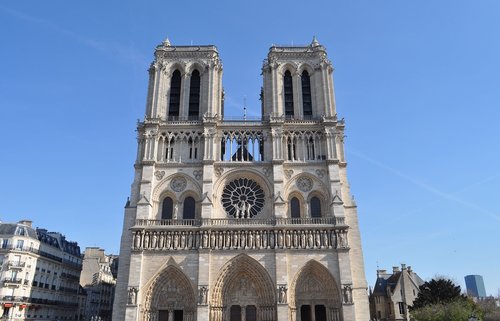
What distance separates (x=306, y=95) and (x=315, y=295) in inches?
653

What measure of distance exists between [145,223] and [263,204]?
8.80 meters

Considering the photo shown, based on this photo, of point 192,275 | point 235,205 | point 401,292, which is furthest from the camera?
point 401,292

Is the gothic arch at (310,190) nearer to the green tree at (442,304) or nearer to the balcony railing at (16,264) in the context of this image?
the green tree at (442,304)

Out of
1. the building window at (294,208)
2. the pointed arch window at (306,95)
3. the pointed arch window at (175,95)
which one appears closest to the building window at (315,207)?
the building window at (294,208)

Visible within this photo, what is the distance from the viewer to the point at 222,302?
28.5m

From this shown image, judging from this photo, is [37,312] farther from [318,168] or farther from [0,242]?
[318,168]

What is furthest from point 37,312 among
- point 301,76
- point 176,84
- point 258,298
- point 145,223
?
point 301,76

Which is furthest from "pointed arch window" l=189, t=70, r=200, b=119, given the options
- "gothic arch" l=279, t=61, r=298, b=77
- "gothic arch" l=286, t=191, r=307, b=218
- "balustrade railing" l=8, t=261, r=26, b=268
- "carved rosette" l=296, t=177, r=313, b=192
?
"balustrade railing" l=8, t=261, r=26, b=268

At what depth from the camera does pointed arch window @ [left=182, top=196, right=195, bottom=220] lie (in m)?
31.5

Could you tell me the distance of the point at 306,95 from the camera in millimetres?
36031

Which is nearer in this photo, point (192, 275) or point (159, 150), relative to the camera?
point (192, 275)

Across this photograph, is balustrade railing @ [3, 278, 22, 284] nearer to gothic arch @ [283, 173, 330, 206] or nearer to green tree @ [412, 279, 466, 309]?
gothic arch @ [283, 173, 330, 206]

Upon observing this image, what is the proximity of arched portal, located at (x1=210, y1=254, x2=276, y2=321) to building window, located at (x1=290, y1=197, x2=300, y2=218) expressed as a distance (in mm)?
5166

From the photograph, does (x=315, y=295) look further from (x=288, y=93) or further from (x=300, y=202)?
(x=288, y=93)
